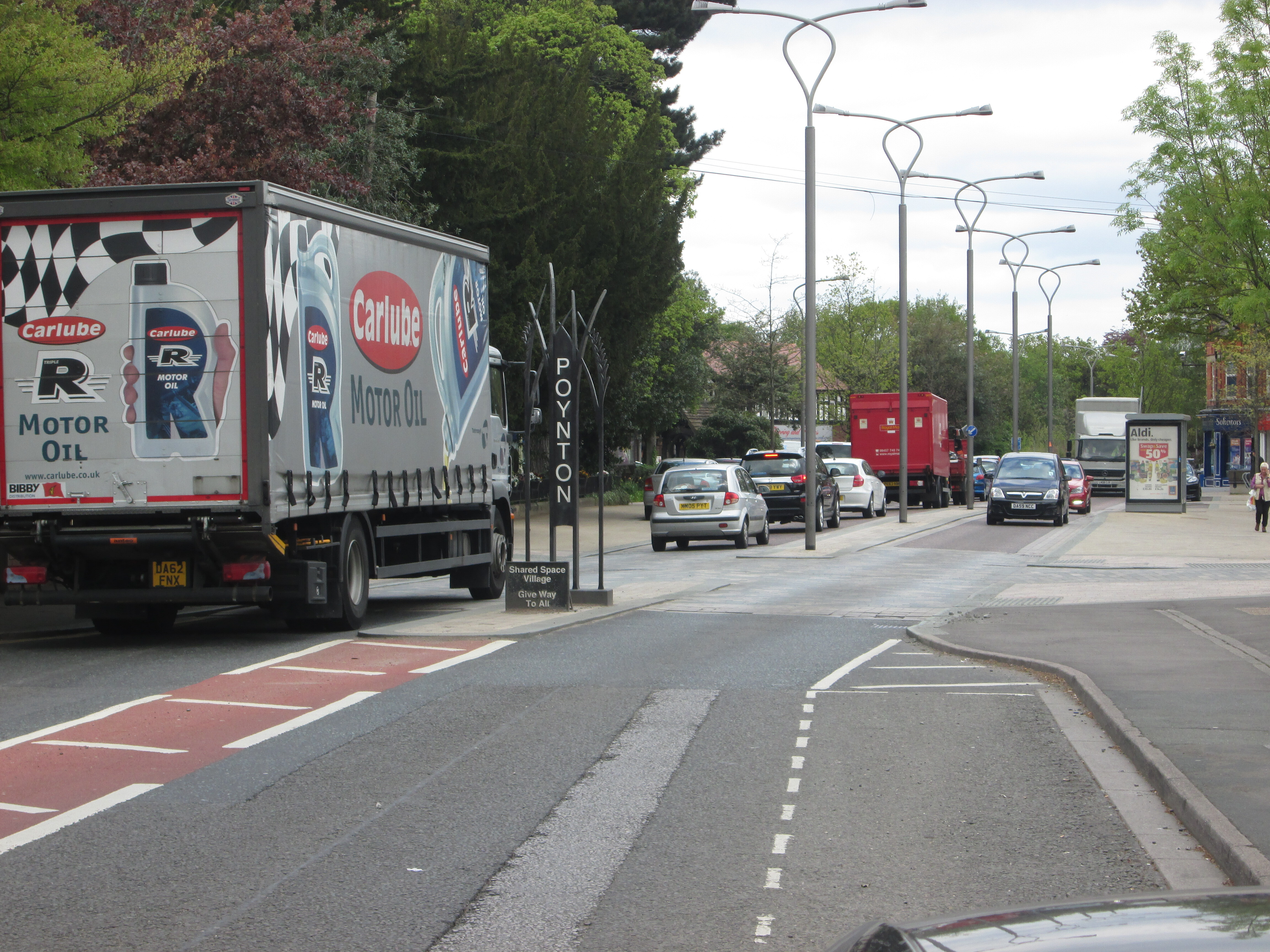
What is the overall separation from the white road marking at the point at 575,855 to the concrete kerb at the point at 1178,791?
2257mm

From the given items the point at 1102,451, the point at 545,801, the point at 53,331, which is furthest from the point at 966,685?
the point at 1102,451

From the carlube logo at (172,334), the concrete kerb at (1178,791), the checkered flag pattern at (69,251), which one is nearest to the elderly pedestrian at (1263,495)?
the concrete kerb at (1178,791)

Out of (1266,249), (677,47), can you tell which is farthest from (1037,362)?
(1266,249)

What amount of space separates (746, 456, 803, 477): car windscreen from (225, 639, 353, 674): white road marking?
2124cm

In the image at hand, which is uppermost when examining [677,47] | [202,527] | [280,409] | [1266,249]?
[677,47]

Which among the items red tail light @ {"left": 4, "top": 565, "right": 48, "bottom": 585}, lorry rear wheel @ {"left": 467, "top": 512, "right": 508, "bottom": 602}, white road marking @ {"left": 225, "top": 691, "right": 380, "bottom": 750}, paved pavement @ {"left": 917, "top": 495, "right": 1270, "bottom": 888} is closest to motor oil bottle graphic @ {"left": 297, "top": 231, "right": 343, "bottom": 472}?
red tail light @ {"left": 4, "top": 565, "right": 48, "bottom": 585}

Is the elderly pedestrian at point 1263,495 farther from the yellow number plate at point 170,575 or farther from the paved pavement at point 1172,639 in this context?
the yellow number plate at point 170,575

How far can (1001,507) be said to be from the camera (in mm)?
36906

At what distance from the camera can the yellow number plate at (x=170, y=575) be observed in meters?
12.6

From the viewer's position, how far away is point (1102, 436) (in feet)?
186

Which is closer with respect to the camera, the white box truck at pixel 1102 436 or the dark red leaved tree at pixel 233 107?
the dark red leaved tree at pixel 233 107

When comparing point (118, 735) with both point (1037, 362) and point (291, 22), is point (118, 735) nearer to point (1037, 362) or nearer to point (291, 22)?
point (291, 22)

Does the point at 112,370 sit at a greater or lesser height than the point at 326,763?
greater

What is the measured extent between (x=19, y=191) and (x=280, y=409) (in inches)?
117
